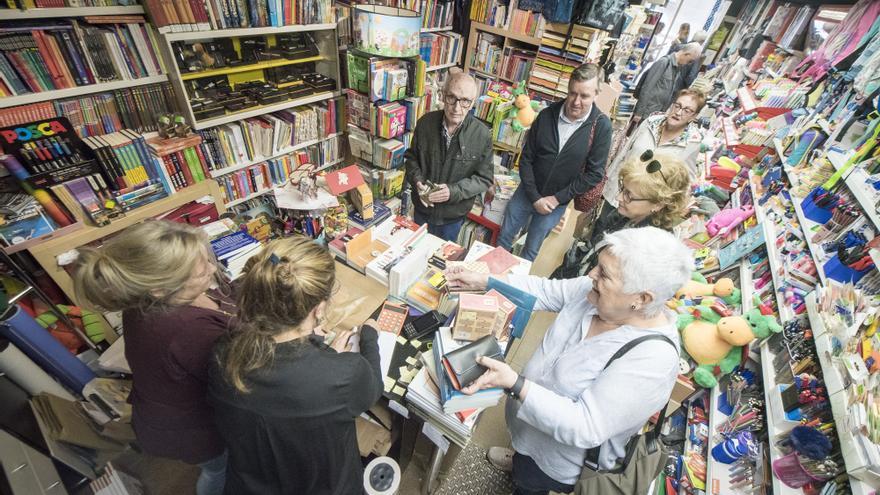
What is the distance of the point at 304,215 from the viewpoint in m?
3.12

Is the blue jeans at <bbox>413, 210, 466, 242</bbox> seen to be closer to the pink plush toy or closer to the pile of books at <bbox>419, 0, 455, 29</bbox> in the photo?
the pink plush toy

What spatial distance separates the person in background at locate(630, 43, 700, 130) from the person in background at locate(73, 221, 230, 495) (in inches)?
251

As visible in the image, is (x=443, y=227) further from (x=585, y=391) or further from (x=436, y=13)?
(x=436, y=13)

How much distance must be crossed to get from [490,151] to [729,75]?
715 centimetres

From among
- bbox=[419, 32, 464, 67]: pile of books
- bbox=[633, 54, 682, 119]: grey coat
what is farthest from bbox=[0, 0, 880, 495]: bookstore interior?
bbox=[633, 54, 682, 119]: grey coat

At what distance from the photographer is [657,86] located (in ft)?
17.8

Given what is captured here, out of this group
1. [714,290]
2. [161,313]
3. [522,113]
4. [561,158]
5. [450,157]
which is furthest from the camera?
[522,113]

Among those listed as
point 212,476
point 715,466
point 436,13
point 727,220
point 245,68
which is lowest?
point 212,476

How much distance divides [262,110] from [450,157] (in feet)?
5.99

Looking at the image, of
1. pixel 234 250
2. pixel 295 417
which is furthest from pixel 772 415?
pixel 234 250

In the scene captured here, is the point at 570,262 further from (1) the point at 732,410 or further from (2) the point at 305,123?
(2) the point at 305,123

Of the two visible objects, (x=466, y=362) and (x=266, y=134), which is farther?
(x=266, y=134)

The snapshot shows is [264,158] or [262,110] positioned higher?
[262,110]

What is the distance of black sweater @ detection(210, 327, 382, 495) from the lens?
3.40 ft
